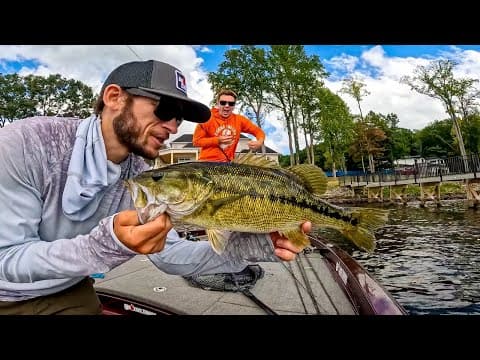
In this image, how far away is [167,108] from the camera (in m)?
1.48

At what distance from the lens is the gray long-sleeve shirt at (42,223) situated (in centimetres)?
117

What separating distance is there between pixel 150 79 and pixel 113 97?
21 centimetres

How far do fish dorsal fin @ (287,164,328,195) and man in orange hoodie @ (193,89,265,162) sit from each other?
1.28 meters

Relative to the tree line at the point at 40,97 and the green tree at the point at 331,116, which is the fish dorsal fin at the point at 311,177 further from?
the green tree at the point at 331,116

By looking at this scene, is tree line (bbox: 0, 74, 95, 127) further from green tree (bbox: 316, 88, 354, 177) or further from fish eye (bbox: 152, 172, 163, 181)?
green tree (bbox: 316, 88, 354, 177)

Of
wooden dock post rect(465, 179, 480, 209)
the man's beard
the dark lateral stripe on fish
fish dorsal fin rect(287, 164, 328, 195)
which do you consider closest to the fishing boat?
the dark lateral stripe on fish

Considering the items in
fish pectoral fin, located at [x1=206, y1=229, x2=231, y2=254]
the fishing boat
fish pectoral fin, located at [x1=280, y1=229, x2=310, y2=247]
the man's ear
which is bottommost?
the fishing boat

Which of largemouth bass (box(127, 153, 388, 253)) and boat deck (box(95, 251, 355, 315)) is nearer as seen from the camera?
largemouth bass (box(127, 153, 388, 253))

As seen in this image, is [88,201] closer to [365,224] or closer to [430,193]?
[365,224]

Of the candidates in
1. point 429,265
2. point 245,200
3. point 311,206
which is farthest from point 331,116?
point 245,200

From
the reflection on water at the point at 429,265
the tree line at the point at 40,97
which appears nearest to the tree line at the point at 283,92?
the tree line at the point at 40,97

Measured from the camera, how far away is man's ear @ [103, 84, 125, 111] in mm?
1471

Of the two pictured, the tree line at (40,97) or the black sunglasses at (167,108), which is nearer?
the black sunglasses at (167,108)
